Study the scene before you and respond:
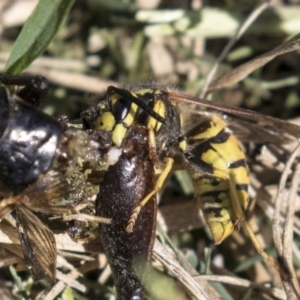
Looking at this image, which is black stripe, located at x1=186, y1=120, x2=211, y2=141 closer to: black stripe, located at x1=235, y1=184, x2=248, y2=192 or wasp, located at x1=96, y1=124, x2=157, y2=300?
black stripe, located at x1=235, y1=184, x2=248, y2=192

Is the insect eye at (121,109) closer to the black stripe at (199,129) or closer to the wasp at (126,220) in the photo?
the wasp at (126,220)

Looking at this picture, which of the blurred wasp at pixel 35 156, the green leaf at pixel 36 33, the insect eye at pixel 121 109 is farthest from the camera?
the green leaf at pixel 36 33

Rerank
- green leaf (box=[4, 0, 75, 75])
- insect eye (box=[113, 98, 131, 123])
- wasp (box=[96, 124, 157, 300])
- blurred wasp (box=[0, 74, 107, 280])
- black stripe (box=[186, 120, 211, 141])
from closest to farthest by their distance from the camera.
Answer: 1. blurred wasp (box=[0, 74, 107, 280])
2. wasp (box=[96, 124, 157, 300])
3. insect eye (box=[113, 98, 131, 123])
4. green leaf (box=[4, 0, 75, 75])
5. black stripe (box=[186, 120, 211, 141])

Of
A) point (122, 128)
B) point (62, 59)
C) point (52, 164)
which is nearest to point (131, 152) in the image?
point (122, 128)

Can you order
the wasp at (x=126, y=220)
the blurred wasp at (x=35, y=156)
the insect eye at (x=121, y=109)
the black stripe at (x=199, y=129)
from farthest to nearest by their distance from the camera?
the black stripe at (x=199, y=129)
the insect eye at (x=121, y=109)
the wasp at (x=126, y=220)
the blurred wasp at (x=35, y=156)

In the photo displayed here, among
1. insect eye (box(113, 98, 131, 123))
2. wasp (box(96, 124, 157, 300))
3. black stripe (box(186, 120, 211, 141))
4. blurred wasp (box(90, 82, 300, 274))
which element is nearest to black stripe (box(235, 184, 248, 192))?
blurred wasp (box(90, 82, 300, 274))

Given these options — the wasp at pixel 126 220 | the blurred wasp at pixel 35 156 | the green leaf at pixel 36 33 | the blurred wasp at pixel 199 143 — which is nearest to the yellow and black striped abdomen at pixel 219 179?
the blurred wasp at pixel 199 143

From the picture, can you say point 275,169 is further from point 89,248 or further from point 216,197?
point 89,248
